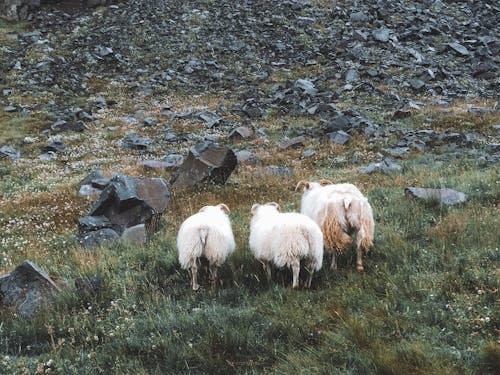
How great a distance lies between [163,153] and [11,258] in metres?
12.7

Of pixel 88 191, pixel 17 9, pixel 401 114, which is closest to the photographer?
pixel 88 191

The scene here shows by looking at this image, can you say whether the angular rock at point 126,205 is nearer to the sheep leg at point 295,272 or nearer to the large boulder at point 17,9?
the sheep leg at point 295,272

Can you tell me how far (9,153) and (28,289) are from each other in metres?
18.3

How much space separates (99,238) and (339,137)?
13.5 m

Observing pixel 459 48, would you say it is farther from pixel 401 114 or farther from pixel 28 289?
pixel 28 289

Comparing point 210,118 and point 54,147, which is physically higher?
point 54,147

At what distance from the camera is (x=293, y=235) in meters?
6.12

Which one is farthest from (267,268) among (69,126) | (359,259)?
(69,126)

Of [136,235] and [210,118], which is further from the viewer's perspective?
[210,118]

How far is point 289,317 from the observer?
5.07 metres

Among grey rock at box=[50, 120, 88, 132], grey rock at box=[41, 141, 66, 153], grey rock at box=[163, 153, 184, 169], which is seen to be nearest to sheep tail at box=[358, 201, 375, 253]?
grey rock at box=[163, 153, 184, 169]

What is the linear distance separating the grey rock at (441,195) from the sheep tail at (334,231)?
326cm

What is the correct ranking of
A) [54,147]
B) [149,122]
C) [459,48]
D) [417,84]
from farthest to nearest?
1. [459,48]
2. [417,84]
3. [149,122]
4. [54,147]

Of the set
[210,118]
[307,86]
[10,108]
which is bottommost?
[10,108]
